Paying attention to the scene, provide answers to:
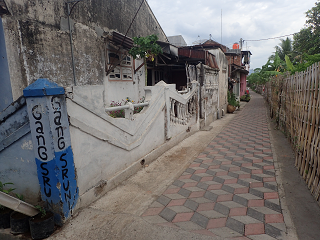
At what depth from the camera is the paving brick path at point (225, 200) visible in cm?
264

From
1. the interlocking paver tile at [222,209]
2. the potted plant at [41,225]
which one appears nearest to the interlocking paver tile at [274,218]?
the interlocking paver tile at [222,209]

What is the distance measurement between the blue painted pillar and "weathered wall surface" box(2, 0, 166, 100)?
11.2 feet

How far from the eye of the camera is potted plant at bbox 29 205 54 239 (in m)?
2.45

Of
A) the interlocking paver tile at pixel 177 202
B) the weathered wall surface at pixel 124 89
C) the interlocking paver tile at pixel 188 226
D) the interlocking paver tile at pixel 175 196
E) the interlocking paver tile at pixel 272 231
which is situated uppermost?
the weathered wall surface at pixel 124 89

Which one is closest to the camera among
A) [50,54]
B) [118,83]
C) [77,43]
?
[50,54]

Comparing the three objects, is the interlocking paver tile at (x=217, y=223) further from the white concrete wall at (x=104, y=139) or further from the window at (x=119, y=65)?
the window at (x=119, y=65)

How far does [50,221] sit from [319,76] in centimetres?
423

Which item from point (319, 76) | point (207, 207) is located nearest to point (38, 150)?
point (207, 207)

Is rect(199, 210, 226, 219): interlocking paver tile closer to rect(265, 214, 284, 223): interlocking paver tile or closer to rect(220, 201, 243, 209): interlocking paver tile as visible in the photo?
rect(220, 201, 243, 209): interlocking paver tile

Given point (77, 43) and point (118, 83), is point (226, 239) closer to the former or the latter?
point (77, 43)

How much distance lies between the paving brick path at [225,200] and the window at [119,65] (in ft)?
16.0

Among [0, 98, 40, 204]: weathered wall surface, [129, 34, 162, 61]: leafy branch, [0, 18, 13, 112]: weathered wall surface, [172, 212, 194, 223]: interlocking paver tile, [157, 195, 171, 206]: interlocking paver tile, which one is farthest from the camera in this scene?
[129, 34, 162, 61]: leafy branch

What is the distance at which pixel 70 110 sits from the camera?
2.73 metres

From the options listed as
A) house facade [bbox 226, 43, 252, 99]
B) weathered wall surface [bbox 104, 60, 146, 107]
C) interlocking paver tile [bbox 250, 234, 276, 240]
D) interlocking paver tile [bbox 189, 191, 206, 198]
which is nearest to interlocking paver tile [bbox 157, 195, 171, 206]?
interlocking paver tile [bbox 189, 191, 206, 198]
